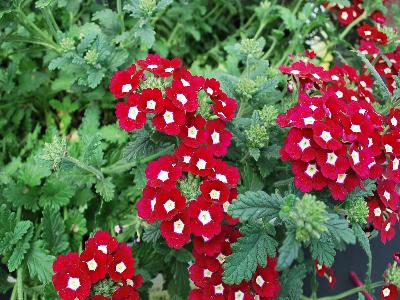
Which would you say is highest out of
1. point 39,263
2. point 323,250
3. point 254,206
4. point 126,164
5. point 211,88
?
point 211,88

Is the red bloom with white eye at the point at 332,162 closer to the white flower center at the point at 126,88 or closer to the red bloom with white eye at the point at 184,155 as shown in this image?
the red bloom with white eye at the point at 184,155

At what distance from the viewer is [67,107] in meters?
2.33

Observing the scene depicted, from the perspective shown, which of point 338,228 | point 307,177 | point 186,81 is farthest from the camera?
point 186,81

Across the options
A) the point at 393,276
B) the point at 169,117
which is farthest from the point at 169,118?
the point at 393,276

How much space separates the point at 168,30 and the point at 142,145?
1.20m

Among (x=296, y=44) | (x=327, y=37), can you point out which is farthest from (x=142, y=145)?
(x=327, y=37)

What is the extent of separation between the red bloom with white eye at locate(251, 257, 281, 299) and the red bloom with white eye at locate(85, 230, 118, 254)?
449mm

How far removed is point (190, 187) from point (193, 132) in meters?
0.17

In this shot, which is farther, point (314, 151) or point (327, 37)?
point (327, 37)

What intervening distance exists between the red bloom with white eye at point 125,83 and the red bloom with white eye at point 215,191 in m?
0.37

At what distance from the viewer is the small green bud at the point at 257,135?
1.61 meters

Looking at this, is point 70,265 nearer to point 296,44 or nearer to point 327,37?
point 296,44

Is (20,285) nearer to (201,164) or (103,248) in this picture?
(103,248)

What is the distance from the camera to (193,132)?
1528mm
